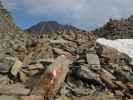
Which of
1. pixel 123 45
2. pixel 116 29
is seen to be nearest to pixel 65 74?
pixel 123 45

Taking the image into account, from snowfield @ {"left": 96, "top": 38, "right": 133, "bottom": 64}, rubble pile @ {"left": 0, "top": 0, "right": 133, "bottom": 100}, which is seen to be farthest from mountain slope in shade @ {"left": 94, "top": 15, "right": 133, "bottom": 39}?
rubble pile @ {"left": 0, "top": 0, "right": 133, "bottom": 100}

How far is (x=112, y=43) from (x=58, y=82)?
3907mm

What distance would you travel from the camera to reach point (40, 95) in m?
9.59

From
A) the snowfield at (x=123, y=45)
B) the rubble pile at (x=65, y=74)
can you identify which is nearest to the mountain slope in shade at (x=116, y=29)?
the snowfield at (x=123, y=45)

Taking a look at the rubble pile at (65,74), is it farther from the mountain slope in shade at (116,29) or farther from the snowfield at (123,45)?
the mountain slope in shade at (116,29)

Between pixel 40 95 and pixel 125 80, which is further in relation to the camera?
pixel 125 80

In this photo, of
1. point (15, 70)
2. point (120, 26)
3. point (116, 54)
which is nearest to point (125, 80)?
point (116, 54)

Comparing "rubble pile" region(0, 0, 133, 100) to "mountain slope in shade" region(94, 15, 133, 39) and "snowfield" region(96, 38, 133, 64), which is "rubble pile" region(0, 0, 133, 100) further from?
"mountain slope in shade" region(94, 15, 133, 39)

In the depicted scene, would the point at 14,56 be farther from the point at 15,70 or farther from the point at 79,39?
the point at 79,39

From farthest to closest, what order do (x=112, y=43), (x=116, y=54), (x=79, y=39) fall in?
(x=79, y=39) → (x=112, y=43) → (x=116, y=54)

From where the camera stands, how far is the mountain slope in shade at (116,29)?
752 inches

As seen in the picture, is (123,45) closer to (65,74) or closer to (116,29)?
(65,74)

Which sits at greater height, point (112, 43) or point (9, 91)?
point (112, 43)

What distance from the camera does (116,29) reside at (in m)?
20.6
